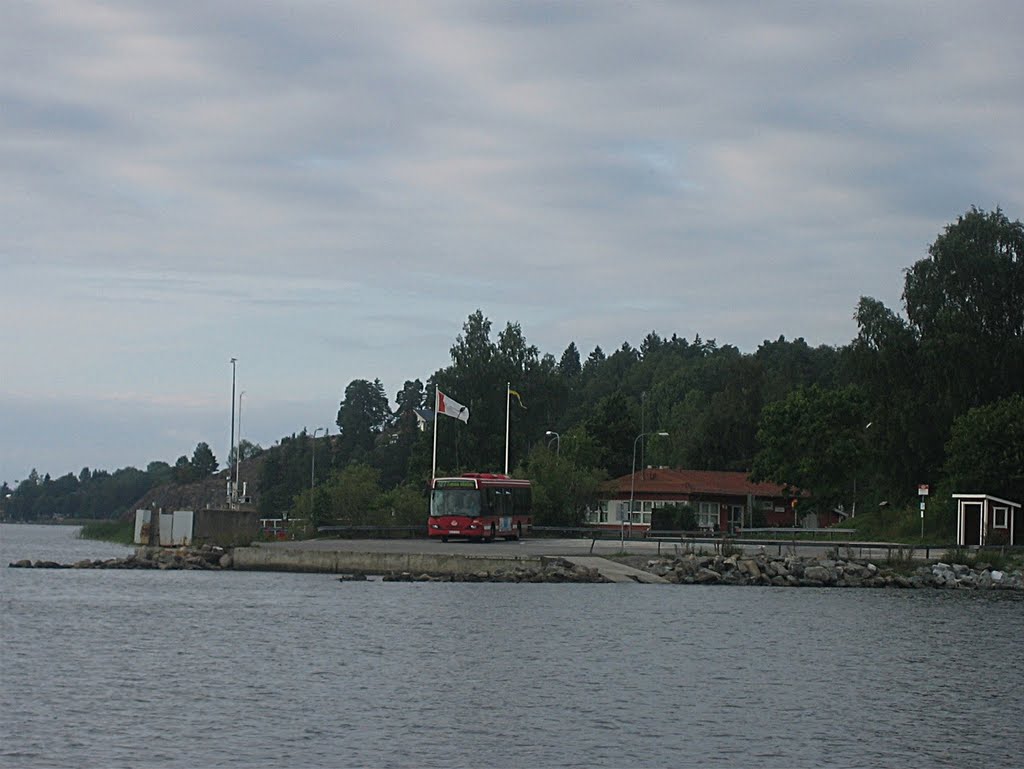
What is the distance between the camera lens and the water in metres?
22.6

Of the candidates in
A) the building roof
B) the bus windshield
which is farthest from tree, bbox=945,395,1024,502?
the building roof

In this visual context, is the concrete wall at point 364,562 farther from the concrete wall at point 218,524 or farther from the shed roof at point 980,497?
the shed roof at point 980,497

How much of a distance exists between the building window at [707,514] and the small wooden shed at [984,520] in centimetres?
3533

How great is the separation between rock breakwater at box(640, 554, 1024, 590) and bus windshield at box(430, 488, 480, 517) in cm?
1302

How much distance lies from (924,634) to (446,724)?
68.0ft

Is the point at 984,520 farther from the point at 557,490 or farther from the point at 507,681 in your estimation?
the point at 507,681

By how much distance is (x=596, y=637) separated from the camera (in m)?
38.1

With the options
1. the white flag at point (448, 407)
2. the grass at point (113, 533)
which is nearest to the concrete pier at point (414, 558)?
the white flag at point (448, 407)

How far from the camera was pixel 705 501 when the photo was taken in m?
109

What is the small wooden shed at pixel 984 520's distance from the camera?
71.2 m

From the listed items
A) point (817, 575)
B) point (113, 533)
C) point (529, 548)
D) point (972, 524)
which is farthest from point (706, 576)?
point (113, 533)

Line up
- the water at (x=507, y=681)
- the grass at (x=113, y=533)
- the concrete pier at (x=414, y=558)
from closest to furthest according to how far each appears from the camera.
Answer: the water at (x=507, y=681) → the concrete pier at (x=414, y=558) → the grass at (x=113, y=533)

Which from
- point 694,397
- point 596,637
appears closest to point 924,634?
point 596,637

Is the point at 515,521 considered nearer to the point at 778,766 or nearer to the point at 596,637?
the point at 596,637
